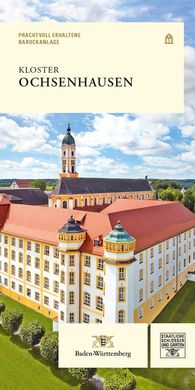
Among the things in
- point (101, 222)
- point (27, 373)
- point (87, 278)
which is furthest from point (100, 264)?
point (27, 373)

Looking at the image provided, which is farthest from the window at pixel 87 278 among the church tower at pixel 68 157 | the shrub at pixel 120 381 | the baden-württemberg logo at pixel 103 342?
the church tower at pixel 68 157

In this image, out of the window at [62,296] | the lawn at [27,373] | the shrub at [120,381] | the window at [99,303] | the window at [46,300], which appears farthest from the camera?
the window at [46,300]

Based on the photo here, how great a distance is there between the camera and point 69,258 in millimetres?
23375

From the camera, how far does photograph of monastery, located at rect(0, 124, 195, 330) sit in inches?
826

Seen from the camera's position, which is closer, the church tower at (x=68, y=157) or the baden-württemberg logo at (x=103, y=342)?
the baden-württemberg logo at (x=103, y=342)

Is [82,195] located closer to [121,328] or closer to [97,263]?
[97,263]

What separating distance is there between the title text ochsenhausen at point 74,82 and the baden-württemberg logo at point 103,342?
1119 cm

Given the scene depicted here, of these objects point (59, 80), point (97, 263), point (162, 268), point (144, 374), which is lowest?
point (144, 374)

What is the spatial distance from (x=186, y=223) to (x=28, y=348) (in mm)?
20689

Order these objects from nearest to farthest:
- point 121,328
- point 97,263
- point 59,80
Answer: point 59,80
point 121,328
point 97,263

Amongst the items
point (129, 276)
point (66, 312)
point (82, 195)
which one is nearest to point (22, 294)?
point (66, 312)

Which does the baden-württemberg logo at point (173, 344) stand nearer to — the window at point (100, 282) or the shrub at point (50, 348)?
the shrub at point (50, 348)

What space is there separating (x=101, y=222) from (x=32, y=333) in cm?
941

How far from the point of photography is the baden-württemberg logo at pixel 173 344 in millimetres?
13859
